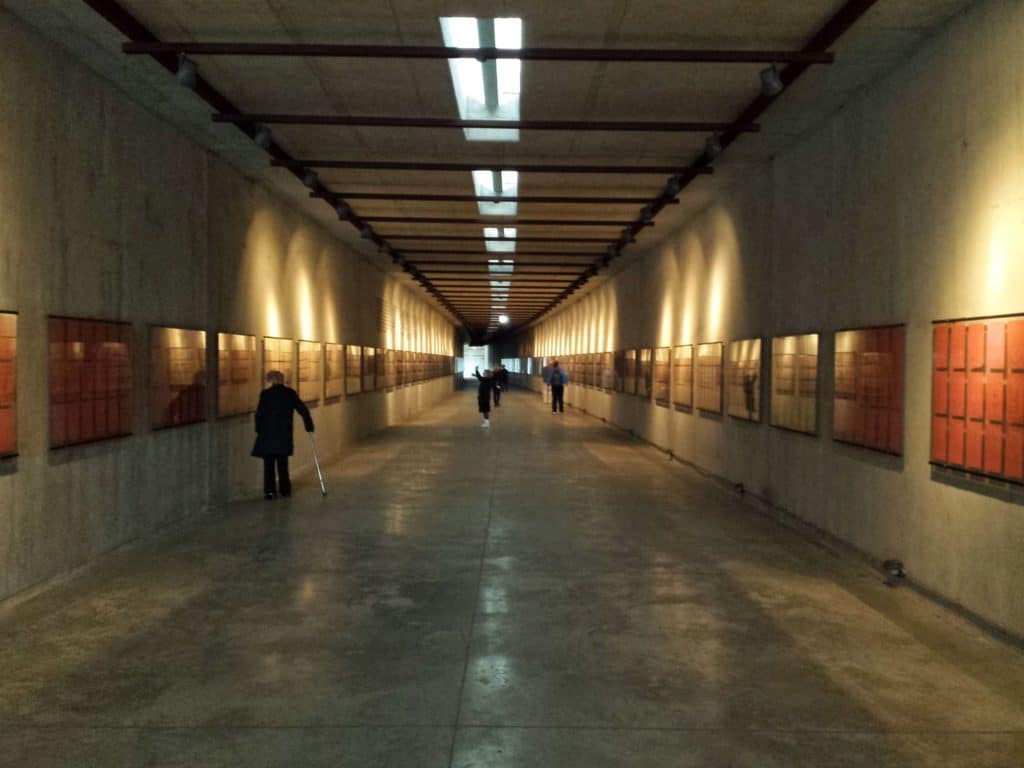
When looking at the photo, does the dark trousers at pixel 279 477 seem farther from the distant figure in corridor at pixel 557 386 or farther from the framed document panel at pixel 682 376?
the distant figure in corridor at pixel 557 386

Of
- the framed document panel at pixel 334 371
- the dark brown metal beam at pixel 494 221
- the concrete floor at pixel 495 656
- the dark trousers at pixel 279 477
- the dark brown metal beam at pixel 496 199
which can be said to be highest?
A: the dark brown metal beam at pixel 494 221

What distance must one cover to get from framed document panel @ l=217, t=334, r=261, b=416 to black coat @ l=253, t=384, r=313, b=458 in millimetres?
400

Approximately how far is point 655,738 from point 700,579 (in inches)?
138

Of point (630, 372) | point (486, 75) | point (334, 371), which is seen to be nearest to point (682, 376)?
point (630, 372)

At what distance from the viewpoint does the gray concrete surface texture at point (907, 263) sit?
20.6ft

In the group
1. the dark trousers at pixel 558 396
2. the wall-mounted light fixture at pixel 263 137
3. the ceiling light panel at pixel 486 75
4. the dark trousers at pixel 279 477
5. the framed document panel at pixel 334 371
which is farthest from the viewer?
the dark trousers at pixel 558 396

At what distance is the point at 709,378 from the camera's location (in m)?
14.8

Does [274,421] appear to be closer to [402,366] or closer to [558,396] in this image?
[402,366]

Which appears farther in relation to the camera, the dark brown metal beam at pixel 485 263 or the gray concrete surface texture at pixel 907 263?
the dark brown metal beam at pixel 485 263

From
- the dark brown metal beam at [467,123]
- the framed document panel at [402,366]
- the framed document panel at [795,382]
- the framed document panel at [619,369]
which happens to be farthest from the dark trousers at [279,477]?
the framed document panel at [402,366]

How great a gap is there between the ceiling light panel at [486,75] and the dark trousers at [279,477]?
204 inches

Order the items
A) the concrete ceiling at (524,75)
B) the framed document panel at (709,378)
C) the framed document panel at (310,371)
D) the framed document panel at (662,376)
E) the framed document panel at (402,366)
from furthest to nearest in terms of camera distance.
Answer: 1. the framed document panel at (402,366)
2. the framed document panel at (662,376)
3. the framed document panel at (310,371)
4. the framed document panel at (709,378)
5. the concrete ceiling at (524,75)

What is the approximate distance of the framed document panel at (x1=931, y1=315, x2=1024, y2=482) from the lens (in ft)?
19.5

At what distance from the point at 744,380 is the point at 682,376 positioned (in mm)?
4556
